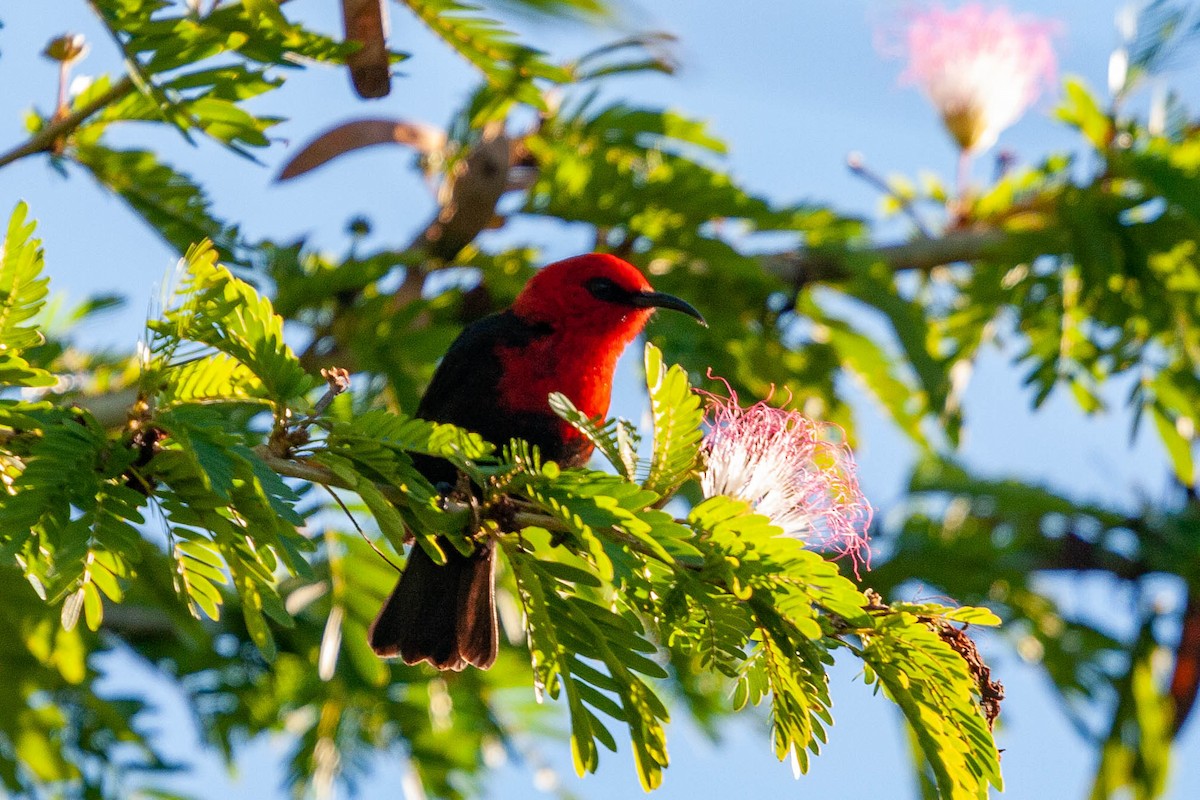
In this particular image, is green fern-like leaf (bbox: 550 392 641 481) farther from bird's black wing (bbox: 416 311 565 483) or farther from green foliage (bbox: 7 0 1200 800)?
bird's black wing (bbox: 416 311 565 483)

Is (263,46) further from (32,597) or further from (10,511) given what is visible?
(32,597)

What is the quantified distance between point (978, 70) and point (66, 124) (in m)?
3.67

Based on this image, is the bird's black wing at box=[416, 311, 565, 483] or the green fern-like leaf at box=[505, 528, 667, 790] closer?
the green fern-like leaf at box=[505, 528, 667, 790]

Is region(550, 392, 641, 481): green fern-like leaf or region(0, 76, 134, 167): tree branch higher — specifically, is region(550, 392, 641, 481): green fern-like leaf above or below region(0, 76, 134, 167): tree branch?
below

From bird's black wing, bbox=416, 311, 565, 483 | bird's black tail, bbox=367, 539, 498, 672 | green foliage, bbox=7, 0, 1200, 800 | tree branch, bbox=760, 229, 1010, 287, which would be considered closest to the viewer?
green foliage, bbox=7, 0, 1200, 800

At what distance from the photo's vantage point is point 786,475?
213 cm

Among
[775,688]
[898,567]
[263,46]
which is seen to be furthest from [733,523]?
[898,567]

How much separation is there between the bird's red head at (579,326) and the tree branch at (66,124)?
113cm

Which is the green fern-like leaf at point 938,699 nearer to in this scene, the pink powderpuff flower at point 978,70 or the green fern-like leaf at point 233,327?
the green fern-like leaf at point 233,327

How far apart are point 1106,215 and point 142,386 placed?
3.30 meters

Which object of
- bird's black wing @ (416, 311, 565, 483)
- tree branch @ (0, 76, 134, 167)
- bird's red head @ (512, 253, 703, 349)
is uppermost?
tree branch @ (0, 76, 134, 167)

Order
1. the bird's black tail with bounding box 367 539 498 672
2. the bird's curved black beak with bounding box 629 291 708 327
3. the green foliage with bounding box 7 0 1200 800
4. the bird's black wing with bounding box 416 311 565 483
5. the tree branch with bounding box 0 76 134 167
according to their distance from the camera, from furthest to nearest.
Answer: the bird's curved black beak with bounding box 629 291 708 327
the bird's black wing with bounding box 416 311 565 483
the bird's black tail with bounding box 367 539 498 672
the tree branch with bounding box 0 76 134 167
the green foliage with bounding box 7 0 1200 800

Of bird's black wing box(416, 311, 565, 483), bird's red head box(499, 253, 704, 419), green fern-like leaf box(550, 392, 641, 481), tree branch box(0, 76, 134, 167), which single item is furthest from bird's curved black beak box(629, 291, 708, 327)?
green fern-like leaf box(550, 392, 641, 481)

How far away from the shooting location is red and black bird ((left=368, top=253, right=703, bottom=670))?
10.4 feet
